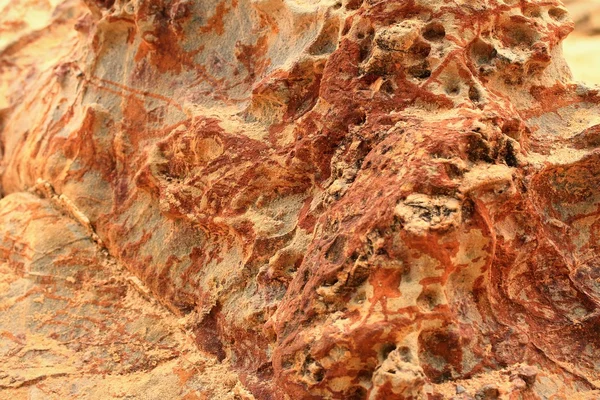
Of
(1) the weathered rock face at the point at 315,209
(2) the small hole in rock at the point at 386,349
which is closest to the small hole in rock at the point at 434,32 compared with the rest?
(1) the weathered rock face at the point at 315,209

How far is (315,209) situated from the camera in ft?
4.66

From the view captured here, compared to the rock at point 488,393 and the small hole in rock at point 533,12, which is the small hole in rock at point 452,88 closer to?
the small hole in rock at point 533,12

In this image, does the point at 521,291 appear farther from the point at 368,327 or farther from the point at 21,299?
the point at 21,299

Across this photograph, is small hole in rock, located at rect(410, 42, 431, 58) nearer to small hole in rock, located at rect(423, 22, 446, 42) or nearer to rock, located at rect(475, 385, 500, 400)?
small hole in rock, located at rect(423, 22, 446, 42)

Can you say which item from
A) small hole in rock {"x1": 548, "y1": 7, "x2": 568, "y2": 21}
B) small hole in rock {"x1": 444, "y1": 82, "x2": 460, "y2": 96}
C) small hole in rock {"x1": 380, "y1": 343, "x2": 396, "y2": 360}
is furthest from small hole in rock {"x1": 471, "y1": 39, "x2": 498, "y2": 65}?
small hole in rock {"x1": 380, "y1": 343, "x2": 396, "y2": 360}

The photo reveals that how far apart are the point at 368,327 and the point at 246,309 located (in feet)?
1.46

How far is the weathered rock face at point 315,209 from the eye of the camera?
1.16 m

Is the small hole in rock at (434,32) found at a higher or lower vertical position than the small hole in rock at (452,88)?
higher

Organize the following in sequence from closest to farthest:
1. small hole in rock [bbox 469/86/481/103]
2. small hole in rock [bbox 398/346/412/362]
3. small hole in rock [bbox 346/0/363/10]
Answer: small hole in rock [bbox 398/346/412/362] < small hole in rock [bbox 469/86/481/103] < small hole in rock [bbox 346/0/363/10]

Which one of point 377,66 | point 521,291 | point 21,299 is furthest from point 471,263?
point 21,299

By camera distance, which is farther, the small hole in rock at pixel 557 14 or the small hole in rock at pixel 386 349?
the small hole in rock at pixel 557 14

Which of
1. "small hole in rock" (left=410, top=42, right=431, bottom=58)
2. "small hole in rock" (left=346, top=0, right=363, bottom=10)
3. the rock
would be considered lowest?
the rock

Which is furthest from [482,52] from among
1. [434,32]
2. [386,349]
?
[386,349]

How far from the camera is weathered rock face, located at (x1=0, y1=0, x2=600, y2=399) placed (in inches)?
45.8
